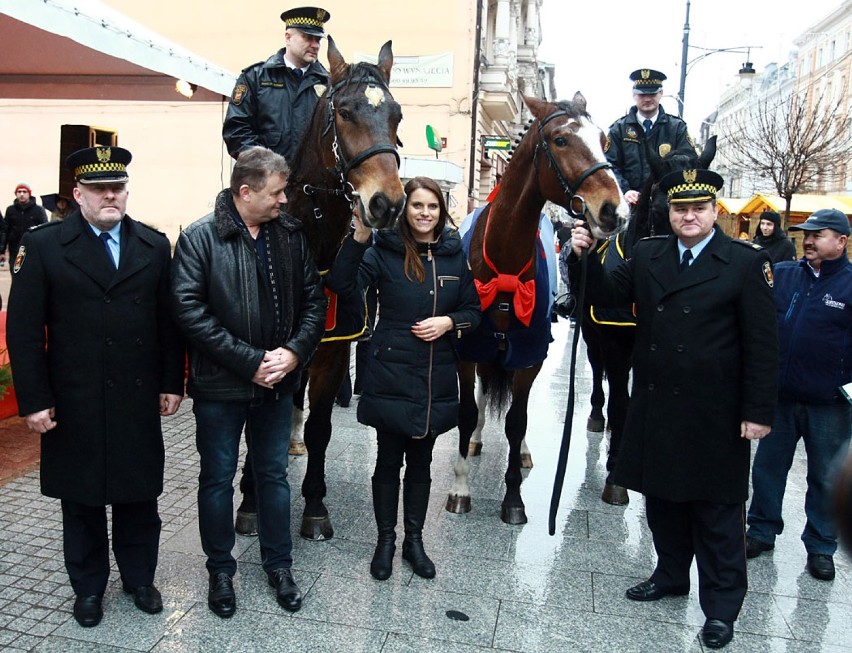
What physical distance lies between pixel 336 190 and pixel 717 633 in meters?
2.79

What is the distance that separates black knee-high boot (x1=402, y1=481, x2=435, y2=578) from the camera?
12.5 feet

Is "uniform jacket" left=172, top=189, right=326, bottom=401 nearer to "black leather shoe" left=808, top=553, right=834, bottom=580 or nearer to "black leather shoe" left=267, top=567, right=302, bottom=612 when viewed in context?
"black leather shoe" left=267, top=567, right=302, bottom=612

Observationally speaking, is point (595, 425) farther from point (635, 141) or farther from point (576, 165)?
point (576, 165)

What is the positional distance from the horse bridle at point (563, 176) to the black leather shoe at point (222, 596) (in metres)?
2.55

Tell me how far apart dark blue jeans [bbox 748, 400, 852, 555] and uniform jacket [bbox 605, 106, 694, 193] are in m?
2.04

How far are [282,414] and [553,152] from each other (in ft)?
6.61

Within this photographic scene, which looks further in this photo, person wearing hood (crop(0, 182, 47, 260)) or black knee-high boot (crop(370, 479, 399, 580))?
person wearing hood (crop(0, 182, 47, 260))

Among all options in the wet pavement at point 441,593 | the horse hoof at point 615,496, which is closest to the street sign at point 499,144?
the horse hoof at point 615,496

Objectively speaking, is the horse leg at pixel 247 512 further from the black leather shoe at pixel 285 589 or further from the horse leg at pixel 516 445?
the horse leg at pixel 516 445

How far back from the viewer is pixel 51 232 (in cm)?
308

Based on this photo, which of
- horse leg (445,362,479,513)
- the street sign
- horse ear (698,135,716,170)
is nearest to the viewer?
horse ear (698,135,716,170)

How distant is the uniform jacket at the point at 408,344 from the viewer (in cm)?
364

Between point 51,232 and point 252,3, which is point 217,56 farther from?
point 51,232

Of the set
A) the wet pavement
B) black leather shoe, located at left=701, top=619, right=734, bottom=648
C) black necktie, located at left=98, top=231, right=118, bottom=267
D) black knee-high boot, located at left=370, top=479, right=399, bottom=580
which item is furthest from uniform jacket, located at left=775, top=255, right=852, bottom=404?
black necktie, located at left=98, top=231, right=118, bottom=267
